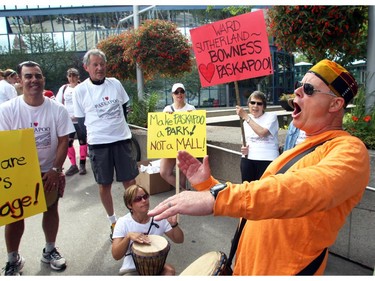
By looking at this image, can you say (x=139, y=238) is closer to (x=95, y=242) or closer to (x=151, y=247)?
(x=151, y=247)

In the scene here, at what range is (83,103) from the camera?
12.5 ft

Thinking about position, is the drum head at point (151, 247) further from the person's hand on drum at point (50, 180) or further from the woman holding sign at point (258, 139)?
the woman holding sign at point (258, 139)

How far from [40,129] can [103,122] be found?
825 millimetres

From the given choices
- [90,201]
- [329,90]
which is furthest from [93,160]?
[329,90]

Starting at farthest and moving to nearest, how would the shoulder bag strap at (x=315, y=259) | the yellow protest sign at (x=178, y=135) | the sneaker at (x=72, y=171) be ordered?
the sneaker at (x=72, y=171), the yellow protest sign at (x=178, y=135), the shoulder bag strap at (x=315, y=259)

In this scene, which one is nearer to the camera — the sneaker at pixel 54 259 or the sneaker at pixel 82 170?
the sneaker at pixel 54 259

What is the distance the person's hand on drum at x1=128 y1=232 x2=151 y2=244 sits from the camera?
2.55 meters

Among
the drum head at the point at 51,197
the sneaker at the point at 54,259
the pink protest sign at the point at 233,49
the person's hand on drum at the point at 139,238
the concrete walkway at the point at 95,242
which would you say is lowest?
the concrete walkway at the point at 95,242

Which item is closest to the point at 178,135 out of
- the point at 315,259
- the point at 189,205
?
the point at 315,259

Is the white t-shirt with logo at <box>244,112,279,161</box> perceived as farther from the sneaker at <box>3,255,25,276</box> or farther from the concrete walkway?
the sneaker at <box>3,255,25,276</box>

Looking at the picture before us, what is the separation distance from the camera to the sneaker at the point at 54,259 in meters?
3.18

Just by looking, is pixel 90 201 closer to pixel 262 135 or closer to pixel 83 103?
pixel 83 103

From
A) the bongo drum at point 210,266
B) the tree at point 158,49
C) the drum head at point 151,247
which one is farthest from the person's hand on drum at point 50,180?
the tree at point 158,49

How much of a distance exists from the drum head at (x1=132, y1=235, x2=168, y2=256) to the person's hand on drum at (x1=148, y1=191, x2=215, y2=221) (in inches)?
54.3
